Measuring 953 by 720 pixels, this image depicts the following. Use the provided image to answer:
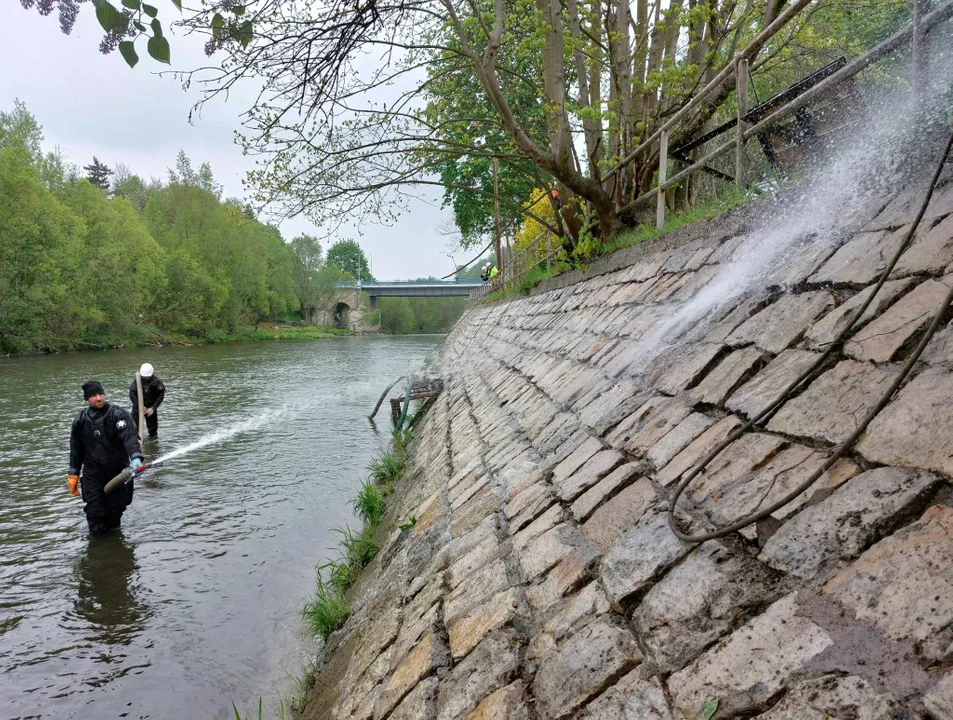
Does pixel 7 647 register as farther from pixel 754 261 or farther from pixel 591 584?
pixel 754 261

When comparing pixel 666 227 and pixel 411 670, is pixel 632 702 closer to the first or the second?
pixel 411 670

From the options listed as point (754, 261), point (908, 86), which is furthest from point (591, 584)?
point (908, 86)

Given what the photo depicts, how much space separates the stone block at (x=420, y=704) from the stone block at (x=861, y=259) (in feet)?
8.86

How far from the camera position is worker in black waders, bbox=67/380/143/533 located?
7738mm

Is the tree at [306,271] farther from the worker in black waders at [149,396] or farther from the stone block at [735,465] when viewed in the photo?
the stone block at [735,465]

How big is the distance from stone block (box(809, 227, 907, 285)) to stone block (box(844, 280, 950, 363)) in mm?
368

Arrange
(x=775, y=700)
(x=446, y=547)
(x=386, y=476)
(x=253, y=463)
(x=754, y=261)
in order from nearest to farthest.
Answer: (x=775, y=700), (x=446, y=547), (x=754, y=261), (x=386, y=476), (x=253, y=463)

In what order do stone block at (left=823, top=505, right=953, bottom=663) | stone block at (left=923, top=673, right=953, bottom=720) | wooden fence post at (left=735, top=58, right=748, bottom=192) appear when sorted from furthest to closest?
1. wooden fence post at (left=735, top=58, right=748, bottom=192)
2. stone block at (left=823, top=505, right=953, bottom=663)
3. stone block at (left=923, top=673, right=953, bottom=720)

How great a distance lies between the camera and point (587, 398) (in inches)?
171

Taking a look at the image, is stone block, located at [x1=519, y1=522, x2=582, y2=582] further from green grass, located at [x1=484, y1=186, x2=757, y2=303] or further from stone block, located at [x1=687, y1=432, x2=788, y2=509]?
green grass, located at [x1=484, y1=186, x2=757, y2=303]

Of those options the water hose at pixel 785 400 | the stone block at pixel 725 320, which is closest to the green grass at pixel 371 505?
the stone block at pixel 725 320

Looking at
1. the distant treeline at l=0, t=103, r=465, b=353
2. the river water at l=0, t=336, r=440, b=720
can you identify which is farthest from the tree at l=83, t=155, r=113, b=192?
the river water at l=0, t=336, r=440, b=720

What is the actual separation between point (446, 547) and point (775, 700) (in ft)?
8.30

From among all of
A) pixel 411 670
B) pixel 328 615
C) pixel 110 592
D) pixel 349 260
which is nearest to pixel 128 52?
pixel 411 670
